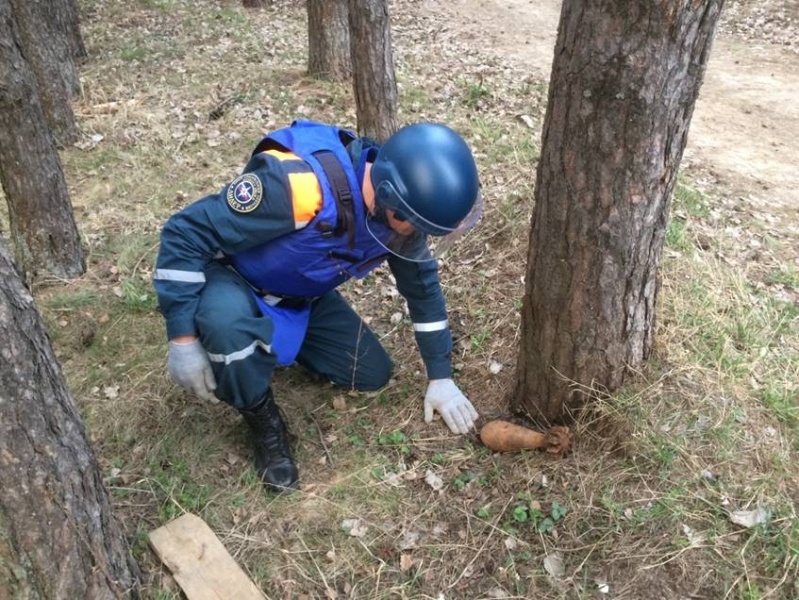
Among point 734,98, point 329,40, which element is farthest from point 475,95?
point 734,98

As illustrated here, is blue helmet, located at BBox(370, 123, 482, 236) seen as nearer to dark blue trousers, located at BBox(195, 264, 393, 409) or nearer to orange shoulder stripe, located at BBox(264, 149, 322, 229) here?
orange shoulder stripe, located at BBox(264, 149, 322, 229)

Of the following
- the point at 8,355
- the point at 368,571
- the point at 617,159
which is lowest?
the point at 368,571

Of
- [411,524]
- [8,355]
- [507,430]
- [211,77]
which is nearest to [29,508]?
[8,355]

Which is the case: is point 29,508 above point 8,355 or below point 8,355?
below

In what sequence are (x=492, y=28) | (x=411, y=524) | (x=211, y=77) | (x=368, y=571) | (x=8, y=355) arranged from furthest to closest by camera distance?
(x=492, y=28) → (x=211, y=77) → (x=411, y=524) → (x=368, y=571) → (x=8, y=355)

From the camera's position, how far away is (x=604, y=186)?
2.35m

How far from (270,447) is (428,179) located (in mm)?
1482

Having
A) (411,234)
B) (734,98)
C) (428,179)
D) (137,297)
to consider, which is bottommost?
(137,297)

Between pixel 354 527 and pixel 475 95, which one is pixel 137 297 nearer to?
pixel 354 527

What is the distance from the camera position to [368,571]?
2688 millimetres

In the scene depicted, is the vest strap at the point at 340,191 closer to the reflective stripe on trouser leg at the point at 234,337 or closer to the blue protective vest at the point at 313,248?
the blue protective vest at the point at 313,248

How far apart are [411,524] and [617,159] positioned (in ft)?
5.59

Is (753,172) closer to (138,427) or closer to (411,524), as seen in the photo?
(411,524)

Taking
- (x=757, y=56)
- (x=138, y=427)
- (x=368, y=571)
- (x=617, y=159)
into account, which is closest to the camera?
(x=617, y=159)
